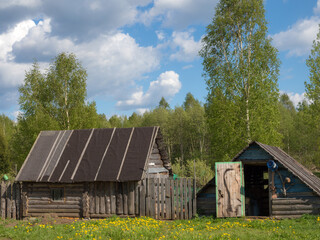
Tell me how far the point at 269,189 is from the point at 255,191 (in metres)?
3.69

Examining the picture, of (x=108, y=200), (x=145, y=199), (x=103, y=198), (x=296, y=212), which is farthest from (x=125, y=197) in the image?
(x=296, y=212)

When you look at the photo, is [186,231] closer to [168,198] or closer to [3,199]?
[168,198]

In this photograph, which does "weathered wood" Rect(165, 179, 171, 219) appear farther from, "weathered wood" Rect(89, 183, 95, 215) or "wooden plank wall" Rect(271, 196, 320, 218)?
"wooden plank wall" Rect(271, 196, 320, 218)

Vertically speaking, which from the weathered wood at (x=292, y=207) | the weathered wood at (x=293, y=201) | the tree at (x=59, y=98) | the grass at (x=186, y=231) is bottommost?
the grass at (x=186, y=231)

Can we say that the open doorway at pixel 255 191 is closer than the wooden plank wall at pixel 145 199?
No

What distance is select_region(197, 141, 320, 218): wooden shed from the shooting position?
1491cm

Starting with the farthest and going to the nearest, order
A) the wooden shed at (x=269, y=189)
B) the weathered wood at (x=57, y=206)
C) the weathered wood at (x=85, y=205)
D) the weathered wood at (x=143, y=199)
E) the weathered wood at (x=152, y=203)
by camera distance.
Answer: the weathered wood at (x=57, y=206) → the weathered wood at (x=85, y=205) → the weathered wood at (x=143, y=199) → the weathered wood at (x=152, y=203) → the wooden shed at (x=269, y=189)

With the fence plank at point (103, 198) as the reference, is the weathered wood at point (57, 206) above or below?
below

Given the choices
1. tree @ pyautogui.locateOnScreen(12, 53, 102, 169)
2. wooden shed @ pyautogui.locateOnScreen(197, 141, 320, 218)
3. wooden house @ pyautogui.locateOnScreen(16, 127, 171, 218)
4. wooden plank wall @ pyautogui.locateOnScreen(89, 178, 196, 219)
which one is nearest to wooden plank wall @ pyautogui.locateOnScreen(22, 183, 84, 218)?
wooden house @ pyautogui.locateOnScreen(16, 127, 171, 218)

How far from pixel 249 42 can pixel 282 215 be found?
56.6 feet

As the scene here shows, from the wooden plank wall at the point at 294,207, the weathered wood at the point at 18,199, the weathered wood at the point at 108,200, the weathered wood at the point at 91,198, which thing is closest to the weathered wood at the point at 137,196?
the weathered wood at the point at 108,200

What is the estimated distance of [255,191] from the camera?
1906 cm

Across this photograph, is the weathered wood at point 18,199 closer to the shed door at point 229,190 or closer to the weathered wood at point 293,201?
the shed door at point 229,190

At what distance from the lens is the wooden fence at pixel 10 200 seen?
18547 millimetres
